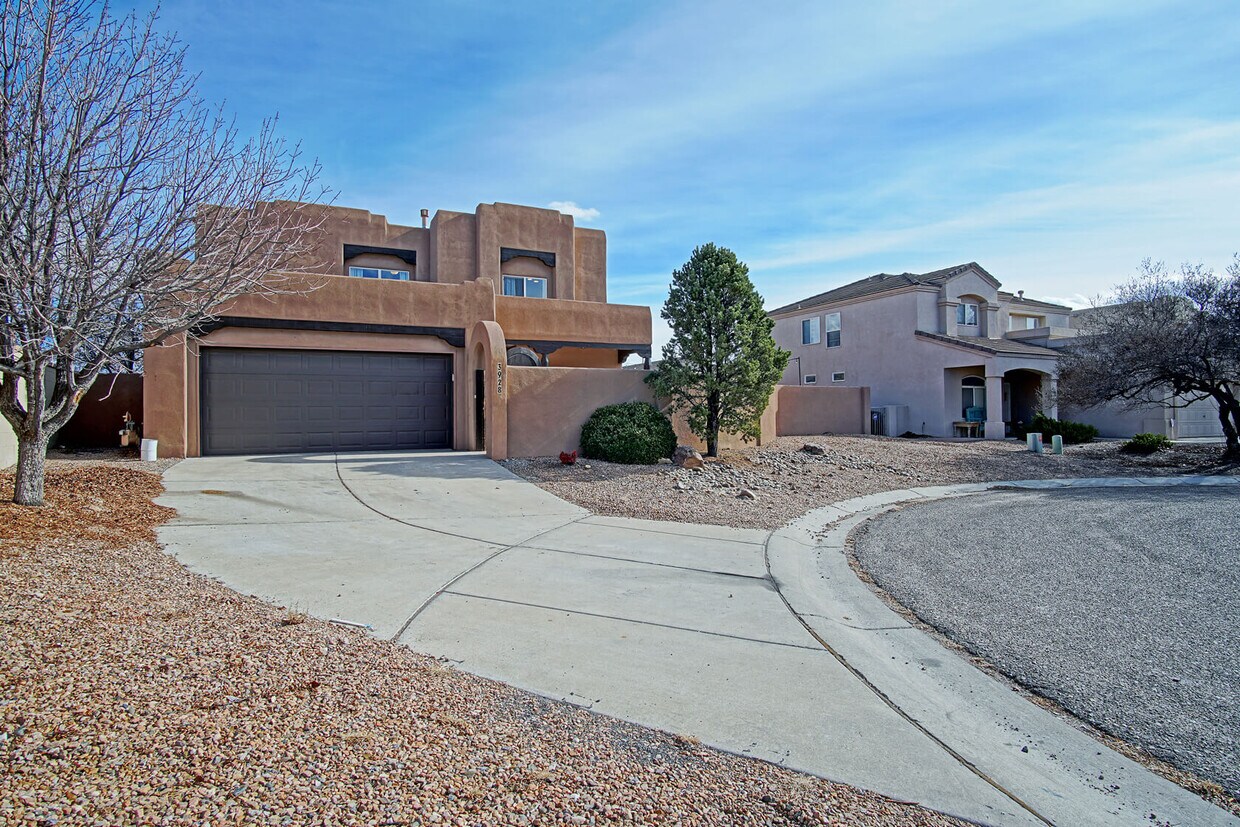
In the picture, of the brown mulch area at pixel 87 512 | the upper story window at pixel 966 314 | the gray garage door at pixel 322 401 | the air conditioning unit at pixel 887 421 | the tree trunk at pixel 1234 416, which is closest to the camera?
the brown mulch area at pixel 87 512

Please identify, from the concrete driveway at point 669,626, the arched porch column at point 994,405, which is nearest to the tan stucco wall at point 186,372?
the concrete driveway at point 669,626

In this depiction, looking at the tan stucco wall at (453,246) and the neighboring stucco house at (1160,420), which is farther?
the neighboring stucco house at (1160,420)

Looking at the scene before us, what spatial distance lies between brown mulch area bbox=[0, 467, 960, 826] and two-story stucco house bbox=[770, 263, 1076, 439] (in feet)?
82.1

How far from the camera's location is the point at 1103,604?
6.07 meters

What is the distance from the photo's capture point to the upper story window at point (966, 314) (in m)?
28.2

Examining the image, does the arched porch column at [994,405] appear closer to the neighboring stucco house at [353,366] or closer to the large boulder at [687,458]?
the neighboring stucco house at [353,366]

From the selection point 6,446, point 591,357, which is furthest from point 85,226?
point 591,357

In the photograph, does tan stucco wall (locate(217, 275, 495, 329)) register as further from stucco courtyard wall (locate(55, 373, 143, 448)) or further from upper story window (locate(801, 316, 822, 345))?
upper story window (locate(801, 316, 822, 345))

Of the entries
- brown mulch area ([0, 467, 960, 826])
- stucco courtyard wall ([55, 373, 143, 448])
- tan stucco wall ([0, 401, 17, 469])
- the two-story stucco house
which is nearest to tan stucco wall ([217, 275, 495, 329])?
stucco courtyard wall ([55, 373, 143, 448])

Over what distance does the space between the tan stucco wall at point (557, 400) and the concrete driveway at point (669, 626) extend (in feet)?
17.6

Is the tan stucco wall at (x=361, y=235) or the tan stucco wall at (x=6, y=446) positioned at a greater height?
the tan stucco wall at (x=361, y=235)

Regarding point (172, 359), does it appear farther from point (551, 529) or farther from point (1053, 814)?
point (1053, 814)

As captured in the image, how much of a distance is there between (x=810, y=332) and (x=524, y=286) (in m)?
15.2

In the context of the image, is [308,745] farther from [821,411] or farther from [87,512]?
[821,411]
